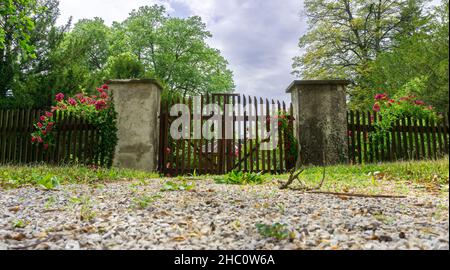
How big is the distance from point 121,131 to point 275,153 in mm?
3488

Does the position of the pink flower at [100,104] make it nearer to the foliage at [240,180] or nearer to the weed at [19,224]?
the foliage at [240,180]

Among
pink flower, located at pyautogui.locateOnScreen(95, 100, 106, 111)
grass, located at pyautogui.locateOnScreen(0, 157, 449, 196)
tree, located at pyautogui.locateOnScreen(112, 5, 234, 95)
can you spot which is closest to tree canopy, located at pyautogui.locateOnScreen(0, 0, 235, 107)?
tree, located at pyautogui.locateOnScreen(112, 5, 234, 95)

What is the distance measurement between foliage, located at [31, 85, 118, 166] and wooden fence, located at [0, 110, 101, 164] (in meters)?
0.13

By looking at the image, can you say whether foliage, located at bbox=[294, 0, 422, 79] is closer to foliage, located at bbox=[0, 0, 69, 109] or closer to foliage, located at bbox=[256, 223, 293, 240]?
foliage, located at bbox=[0, 0, 69, 109]

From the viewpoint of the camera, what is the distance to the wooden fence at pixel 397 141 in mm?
7027

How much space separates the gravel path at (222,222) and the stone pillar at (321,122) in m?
4.26

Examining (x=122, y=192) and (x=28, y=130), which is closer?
(x=122, y=192)

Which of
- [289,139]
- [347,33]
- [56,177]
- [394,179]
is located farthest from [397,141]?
[347,33]

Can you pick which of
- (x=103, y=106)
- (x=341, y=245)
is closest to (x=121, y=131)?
(x=103, y=106)

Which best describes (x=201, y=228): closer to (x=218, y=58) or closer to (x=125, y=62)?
(x=125, y=62)

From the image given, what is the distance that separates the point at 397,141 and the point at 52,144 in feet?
25.9

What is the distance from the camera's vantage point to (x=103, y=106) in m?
7.14

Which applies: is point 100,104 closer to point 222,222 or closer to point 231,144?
point 231,144

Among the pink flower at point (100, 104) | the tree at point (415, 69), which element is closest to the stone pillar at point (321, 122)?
the tree at point (415, 69)
